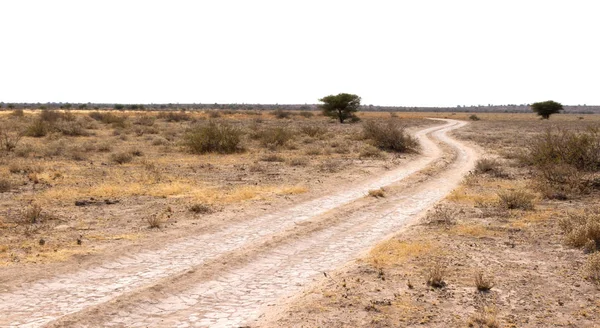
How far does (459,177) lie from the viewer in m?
18.7

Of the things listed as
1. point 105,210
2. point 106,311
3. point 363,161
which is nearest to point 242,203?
point 105,210

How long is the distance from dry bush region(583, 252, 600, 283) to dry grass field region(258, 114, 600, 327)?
0.05 feet

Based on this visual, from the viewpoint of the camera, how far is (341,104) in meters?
67.4

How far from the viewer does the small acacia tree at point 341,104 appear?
67250mm

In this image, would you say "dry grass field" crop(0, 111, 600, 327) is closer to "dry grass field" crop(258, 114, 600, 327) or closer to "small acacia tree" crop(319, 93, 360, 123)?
"dry grass field" crop(258, 114, 600, 327)

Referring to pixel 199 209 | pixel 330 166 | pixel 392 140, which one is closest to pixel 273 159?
pixel 330 166

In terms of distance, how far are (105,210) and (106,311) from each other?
665 cm

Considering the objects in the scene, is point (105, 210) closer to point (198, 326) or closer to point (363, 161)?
point (198, 326)

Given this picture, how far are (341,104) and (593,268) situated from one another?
6078cm

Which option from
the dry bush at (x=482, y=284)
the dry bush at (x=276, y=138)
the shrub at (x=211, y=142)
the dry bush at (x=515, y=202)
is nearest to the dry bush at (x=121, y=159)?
the shrub at (x=211, y=142)

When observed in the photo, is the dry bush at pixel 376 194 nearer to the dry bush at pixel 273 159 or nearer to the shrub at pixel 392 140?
the dry bush at pixel 273 159

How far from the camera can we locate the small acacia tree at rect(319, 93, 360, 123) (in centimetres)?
6725

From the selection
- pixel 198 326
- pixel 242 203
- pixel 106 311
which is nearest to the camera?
pixel 198 326

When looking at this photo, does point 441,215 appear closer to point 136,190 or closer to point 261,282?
point 261,282
